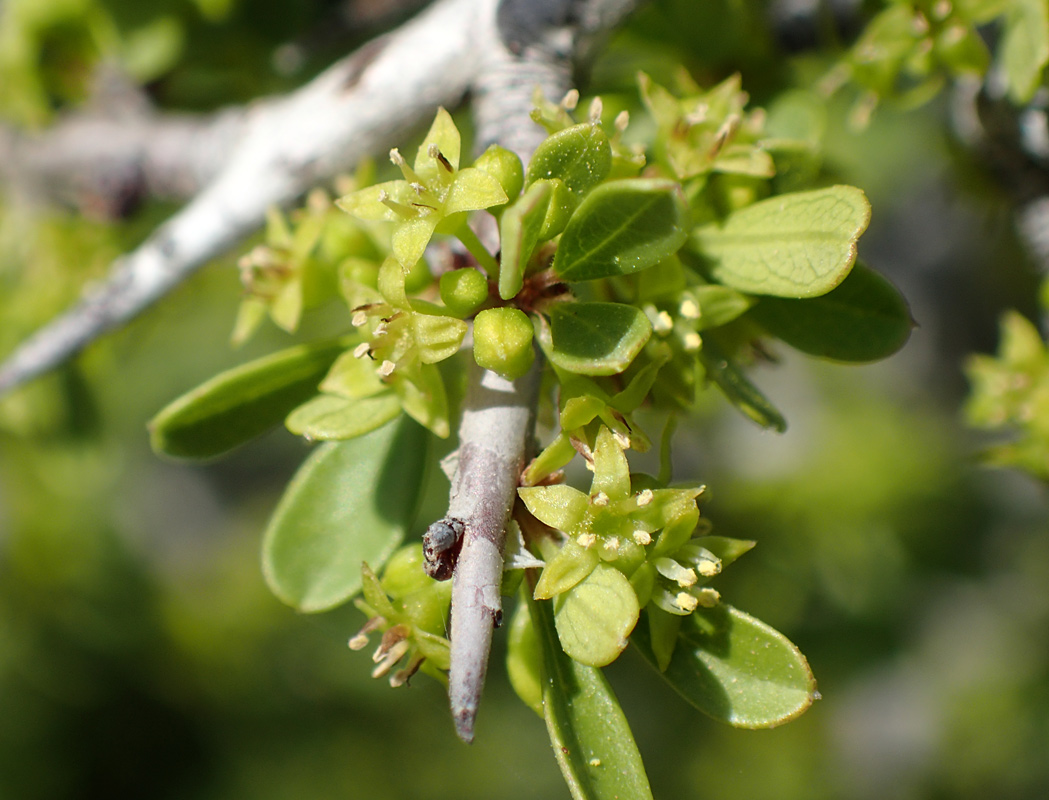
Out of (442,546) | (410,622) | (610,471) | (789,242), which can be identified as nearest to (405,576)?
(410,622)

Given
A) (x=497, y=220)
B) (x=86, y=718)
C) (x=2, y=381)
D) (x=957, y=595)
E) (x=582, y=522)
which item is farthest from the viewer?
(x=86, y=718)

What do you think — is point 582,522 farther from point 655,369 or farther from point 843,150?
point 843,150

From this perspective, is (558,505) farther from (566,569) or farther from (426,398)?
(426,398)

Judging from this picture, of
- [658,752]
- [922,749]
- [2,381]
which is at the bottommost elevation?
[922,749]

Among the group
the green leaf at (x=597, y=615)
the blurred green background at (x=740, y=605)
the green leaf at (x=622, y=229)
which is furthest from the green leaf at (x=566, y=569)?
the blurred green background at (x=740, y=605)

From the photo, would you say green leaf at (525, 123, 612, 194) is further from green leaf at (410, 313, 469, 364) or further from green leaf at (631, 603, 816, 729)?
green leaf at (631, 603, 816, 729)

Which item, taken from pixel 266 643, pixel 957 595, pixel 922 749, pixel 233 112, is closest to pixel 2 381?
pixel 233 112
